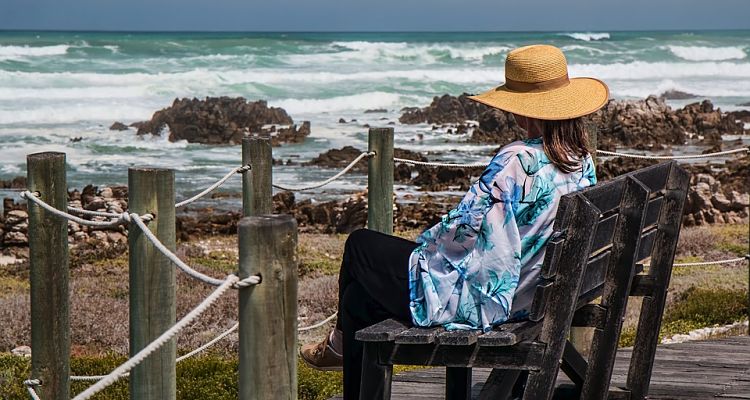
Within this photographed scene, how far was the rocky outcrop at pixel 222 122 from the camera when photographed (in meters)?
28.1

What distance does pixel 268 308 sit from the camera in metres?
2.74

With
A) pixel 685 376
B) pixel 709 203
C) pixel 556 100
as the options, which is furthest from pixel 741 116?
pixel 556 100

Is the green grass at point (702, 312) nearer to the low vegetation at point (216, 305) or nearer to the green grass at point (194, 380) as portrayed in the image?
the low vegetation at point (216, 305)

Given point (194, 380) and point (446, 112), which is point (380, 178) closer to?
point (194, 380)

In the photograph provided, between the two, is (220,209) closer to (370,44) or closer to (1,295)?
(1,295)

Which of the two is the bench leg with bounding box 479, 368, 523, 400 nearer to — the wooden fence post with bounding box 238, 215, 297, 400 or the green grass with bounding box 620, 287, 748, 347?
the wooden fence post with bounding box 238, 215, 297, 400

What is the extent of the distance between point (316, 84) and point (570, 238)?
112ft

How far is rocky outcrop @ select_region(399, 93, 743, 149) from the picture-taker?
81.6ft

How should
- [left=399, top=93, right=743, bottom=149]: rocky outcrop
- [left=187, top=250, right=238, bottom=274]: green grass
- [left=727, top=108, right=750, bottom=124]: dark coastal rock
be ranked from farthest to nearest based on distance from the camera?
[left=727, top=108, right=750, bottom=124]: dark coastal rock < [left=399, top=93, right=743, bottom=149]: rocky outcrop < [left=187, top=250, right=238, bottom=274]: green grass

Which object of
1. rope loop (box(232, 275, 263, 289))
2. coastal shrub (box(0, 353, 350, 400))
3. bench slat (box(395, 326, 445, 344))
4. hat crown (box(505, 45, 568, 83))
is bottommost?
coastal shrub (box(0, 353, 350, 400))

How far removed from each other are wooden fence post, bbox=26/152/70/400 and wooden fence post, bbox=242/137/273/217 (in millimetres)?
1149

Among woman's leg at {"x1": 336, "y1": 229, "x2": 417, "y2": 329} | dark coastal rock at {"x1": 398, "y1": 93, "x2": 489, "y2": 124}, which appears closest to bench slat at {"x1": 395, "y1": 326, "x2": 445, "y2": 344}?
woman's leg at {"x1": 336, "y1": 229, "x2": 417, "y2": 329}

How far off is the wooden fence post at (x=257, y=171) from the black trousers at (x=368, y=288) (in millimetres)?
1556

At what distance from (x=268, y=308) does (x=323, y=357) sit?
136cm
